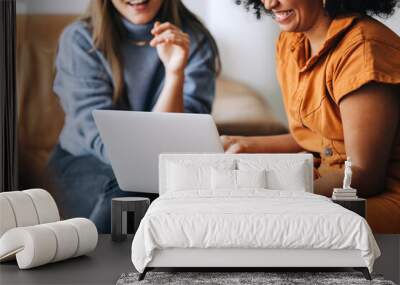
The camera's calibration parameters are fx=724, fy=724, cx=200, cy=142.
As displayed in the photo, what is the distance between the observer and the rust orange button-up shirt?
6.69 meters

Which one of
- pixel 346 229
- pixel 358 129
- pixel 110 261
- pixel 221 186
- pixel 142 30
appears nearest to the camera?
pixel 346 229

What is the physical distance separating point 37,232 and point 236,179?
6.10ft

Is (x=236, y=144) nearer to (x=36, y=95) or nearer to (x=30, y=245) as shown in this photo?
(x=36, y=95)

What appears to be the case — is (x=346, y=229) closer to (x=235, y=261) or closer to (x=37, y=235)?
(x=235, y=261)

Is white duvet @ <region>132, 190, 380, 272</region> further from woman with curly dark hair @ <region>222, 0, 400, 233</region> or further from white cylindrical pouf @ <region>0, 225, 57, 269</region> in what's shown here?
woman with curly dark hair @ <region>222, 0, 400, 233</region>

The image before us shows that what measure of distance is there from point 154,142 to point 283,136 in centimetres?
128

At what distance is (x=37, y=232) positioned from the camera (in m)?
5.04

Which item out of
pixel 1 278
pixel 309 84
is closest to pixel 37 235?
pixel 1 278

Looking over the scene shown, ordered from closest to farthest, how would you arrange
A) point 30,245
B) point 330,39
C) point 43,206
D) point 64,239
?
point 30,245
point 64,239
point 43,206
point 330,39

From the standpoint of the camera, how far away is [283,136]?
706 centimetres

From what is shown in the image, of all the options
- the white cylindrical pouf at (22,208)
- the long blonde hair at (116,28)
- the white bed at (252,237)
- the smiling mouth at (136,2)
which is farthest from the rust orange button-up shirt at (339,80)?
the white cylindrical pouf at (22,208)

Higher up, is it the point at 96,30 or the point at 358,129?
the point at 96,30

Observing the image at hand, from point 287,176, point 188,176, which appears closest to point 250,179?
point 287,176

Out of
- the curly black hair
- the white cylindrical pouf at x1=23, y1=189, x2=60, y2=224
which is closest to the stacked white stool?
the white cylindrical pouf at x1=23, y1=189, x2=60, y2=224
